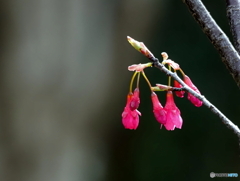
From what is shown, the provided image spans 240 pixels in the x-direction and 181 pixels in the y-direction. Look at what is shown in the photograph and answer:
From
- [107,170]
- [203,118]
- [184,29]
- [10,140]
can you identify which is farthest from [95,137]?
[184,29]

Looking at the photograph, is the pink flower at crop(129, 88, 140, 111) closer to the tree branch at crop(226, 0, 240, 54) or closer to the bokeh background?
the tree branch at crop(226, 0, 240, 54)

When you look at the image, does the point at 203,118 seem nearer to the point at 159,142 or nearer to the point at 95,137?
the point at 159,142

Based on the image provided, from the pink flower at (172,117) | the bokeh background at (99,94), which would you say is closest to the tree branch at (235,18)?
the pink flower at (172,117)

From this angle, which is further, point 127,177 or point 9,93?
point 127,177

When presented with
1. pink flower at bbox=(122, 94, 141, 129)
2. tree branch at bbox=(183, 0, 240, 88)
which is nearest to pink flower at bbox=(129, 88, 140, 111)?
pink flower at bbox=(122, 94, 141, 129)

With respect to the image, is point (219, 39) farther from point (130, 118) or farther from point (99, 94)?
point (99, 94)

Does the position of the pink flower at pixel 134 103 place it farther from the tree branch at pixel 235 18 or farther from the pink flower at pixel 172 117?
the tree branch at pixel 235 18
